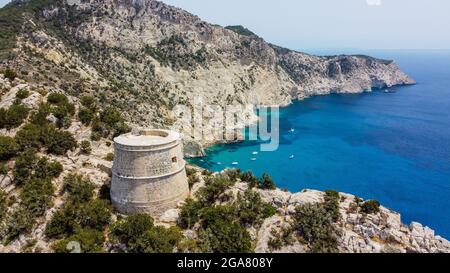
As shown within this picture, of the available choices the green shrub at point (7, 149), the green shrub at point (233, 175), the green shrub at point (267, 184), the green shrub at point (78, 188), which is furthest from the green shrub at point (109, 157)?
the green shrub at point (267, 184)

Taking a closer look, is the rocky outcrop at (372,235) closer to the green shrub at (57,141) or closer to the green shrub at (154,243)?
the green shrub at (154,243)

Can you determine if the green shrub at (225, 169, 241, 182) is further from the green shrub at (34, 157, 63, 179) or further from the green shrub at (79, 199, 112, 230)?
the green shrub at (34, 157, 63, 179)

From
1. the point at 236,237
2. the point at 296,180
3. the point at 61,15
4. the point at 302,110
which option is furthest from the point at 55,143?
the point at 302,110

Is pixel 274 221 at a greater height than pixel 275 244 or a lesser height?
greater

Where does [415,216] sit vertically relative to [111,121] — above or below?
below

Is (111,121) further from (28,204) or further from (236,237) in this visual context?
(236,237)

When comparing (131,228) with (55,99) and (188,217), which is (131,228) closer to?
(188,217)

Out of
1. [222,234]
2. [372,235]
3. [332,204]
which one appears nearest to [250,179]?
[332,204]
